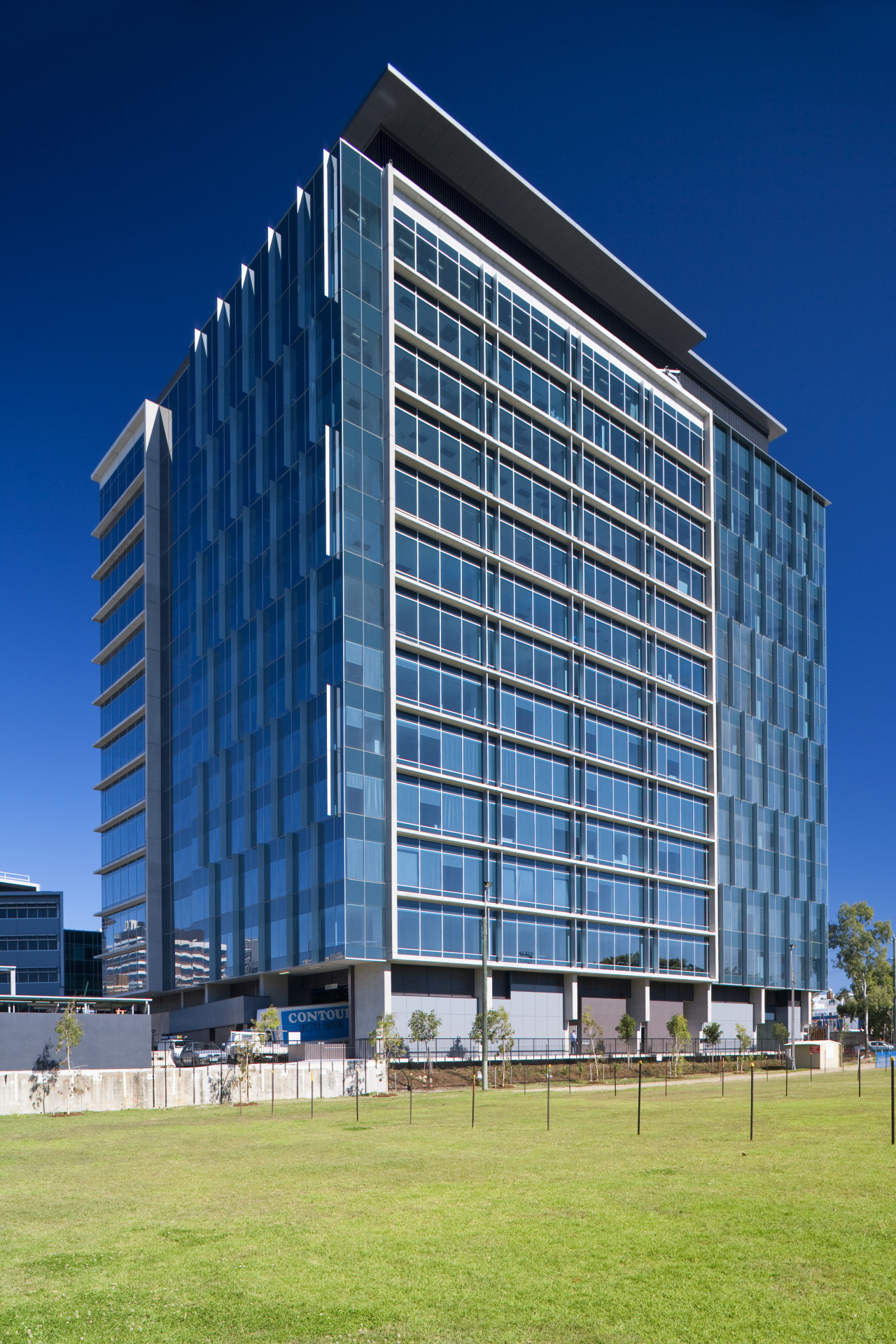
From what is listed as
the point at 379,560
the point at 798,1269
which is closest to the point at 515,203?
the point at 379,560

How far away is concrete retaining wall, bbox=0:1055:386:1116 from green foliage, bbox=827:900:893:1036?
93833 mm

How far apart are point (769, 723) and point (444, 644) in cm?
4686

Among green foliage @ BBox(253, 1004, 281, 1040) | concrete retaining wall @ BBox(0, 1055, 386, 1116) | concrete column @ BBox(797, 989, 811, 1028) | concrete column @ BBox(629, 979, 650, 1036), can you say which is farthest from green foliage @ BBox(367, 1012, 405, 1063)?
concrete column @ BBox(797, 989, 811, 1028)

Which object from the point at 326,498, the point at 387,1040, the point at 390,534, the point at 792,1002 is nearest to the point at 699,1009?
the point at 792,1002

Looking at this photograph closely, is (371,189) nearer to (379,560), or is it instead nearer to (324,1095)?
(379,560)

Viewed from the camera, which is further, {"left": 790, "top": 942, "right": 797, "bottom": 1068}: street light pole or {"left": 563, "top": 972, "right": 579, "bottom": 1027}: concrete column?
{"left": 790, "top": 942, "right": 797, "bottom": 1068}: street light pole

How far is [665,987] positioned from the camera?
310ft

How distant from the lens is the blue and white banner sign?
7094 cm

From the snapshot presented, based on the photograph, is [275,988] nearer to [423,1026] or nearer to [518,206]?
[423,1026]

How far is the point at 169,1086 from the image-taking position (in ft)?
160

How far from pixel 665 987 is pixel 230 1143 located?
2706 inches

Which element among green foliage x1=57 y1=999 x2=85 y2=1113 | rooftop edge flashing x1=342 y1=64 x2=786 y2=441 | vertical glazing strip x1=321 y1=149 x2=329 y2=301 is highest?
rooftop edge flashing x1=342 y1=64 x2=786 y2=441

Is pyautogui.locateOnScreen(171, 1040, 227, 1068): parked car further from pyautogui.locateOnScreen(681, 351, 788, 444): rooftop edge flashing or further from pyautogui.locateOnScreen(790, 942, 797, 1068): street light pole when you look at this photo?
pyautogui.locateOnScreen(681, 351, 788, 444): rooftop edge flashing

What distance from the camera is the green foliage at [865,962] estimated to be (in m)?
133
